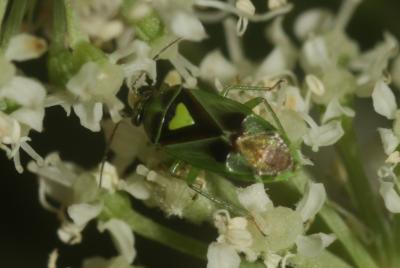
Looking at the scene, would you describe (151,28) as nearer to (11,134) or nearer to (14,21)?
(14,21)

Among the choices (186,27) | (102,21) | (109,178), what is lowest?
(109,178)

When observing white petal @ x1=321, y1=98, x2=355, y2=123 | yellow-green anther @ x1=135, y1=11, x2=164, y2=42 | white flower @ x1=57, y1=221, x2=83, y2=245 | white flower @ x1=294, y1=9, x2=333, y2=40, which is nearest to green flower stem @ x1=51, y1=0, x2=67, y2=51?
yellow-green anther @ x1=135, y1=11, x2=164, y2=42

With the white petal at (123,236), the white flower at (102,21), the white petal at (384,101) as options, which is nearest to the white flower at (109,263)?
the white petal at (123,236)

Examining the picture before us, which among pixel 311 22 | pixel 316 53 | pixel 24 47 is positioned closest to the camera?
pixel 24 47

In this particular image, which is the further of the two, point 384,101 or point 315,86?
point 315,86

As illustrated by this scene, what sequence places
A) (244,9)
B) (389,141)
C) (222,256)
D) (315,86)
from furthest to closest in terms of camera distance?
1. (315,86)
2. (244,9)
3. (389,141)
4. (222,256)

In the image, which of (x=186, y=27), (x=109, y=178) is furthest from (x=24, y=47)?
(x=109, y=178)

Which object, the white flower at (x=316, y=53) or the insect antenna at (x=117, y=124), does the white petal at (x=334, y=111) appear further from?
the insect antenna at (x=117, y=124)
